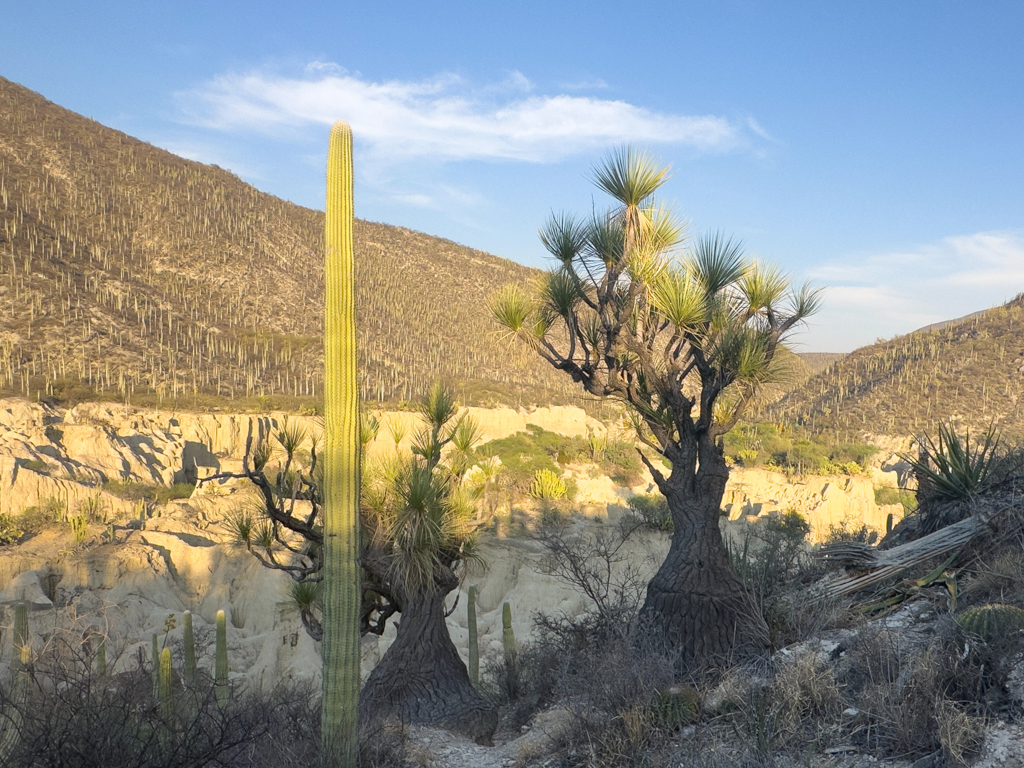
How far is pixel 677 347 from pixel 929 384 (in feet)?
94.4

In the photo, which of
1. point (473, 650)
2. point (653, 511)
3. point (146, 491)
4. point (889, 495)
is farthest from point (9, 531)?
point (889, 495)

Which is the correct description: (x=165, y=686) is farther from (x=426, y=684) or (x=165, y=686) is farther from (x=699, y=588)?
(x=699, y=588)

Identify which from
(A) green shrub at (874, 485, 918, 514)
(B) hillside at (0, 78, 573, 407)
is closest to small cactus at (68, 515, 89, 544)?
(B) hillside at (0, 78, 573, 407)

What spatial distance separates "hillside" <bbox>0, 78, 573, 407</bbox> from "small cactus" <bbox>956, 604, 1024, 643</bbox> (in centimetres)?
2410

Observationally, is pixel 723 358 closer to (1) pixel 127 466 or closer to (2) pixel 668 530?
(2) pixel 668 530

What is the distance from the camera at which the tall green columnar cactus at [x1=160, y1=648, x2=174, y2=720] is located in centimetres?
616

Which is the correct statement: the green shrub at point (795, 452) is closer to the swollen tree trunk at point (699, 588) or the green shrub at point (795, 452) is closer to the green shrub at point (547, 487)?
the green shrub at point (547, 487)

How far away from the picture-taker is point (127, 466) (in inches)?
926

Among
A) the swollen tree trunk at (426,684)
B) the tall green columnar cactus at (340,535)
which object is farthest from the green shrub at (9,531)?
the tall green columnar cactus at (340,535)

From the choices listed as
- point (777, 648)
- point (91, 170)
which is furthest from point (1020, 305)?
point (91, 170)

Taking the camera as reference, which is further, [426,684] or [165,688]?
[426,684]

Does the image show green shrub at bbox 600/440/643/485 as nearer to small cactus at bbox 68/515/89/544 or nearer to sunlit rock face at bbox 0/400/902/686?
sunlit rock face at bbox 0/400/902/686

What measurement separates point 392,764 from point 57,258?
33463 mm

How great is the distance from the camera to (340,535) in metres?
5.98
